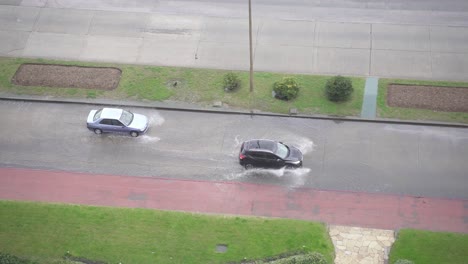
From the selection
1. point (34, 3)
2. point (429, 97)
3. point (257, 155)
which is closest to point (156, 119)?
point (257, 155)

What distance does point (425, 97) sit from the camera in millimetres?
38875

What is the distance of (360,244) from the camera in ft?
103

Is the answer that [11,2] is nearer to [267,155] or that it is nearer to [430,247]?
[267,155]

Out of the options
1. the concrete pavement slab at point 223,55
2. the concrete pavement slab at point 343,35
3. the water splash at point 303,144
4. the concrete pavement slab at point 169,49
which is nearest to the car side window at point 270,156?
the water splash at point 303,144

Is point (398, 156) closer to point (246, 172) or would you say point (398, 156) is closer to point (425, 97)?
point (425, 97)

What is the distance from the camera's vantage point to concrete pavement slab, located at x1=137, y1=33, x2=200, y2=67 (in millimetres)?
42156

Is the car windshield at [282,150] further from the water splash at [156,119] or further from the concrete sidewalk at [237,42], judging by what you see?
the water splash at [156,119]

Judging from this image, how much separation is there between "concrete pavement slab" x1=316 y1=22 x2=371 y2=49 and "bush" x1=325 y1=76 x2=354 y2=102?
4.73 meters

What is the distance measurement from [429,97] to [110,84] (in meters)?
20.7

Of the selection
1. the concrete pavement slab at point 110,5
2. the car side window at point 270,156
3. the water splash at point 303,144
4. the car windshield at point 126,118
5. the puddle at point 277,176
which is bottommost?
the puddle at point 277,176

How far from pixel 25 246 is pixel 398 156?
21149 millimetres

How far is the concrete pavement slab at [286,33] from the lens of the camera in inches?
1689

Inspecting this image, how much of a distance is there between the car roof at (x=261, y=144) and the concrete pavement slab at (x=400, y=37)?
1220 cm

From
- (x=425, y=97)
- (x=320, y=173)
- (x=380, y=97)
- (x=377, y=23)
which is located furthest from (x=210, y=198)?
(x=377, y=23)
